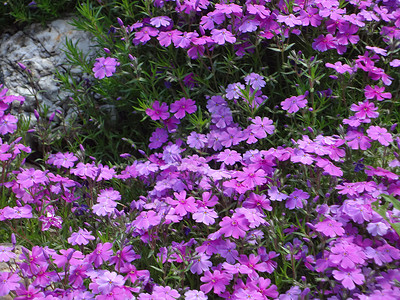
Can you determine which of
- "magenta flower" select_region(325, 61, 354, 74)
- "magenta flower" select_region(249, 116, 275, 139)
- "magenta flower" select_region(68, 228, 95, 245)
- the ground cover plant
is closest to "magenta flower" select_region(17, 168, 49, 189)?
the ground cover plant

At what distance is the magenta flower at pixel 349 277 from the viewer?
2.16 m

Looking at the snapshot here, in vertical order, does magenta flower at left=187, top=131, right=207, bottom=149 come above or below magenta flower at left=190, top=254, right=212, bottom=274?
above

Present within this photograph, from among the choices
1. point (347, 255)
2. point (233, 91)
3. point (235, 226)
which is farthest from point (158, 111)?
point (347, 255)

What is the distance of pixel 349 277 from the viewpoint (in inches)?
86.2

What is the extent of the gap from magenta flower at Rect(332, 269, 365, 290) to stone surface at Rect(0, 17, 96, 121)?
8.01 feet

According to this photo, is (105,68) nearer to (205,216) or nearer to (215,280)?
(205,216)

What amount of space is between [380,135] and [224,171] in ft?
3.02

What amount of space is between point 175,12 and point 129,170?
4.05 feet

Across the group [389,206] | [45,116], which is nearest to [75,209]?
[45,116]

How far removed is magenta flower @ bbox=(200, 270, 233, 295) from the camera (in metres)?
2.30

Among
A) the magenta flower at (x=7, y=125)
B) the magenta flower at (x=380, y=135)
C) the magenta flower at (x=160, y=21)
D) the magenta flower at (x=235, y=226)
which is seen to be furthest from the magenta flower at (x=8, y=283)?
the magenta flower at (x=380, y=135)

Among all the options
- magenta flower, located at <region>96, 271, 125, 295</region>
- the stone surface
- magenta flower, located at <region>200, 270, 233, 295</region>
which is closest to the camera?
magenta flower, located at <region>96, 271, 125, 295</region>

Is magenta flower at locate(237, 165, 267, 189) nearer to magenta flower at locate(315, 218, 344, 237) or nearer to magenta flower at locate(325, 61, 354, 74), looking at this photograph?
magenta flower at locate(315, 218, 344, 237)

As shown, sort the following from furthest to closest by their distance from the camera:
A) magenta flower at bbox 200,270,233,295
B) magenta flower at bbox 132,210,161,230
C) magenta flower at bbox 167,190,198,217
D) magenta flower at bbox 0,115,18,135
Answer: magenta flower at bbox 0,115,18,135
magenta flower at bbox 167,190,198,217
magenta flower at bbox 132,210,161,230
magenta flower at bbox 200,270,233,295
